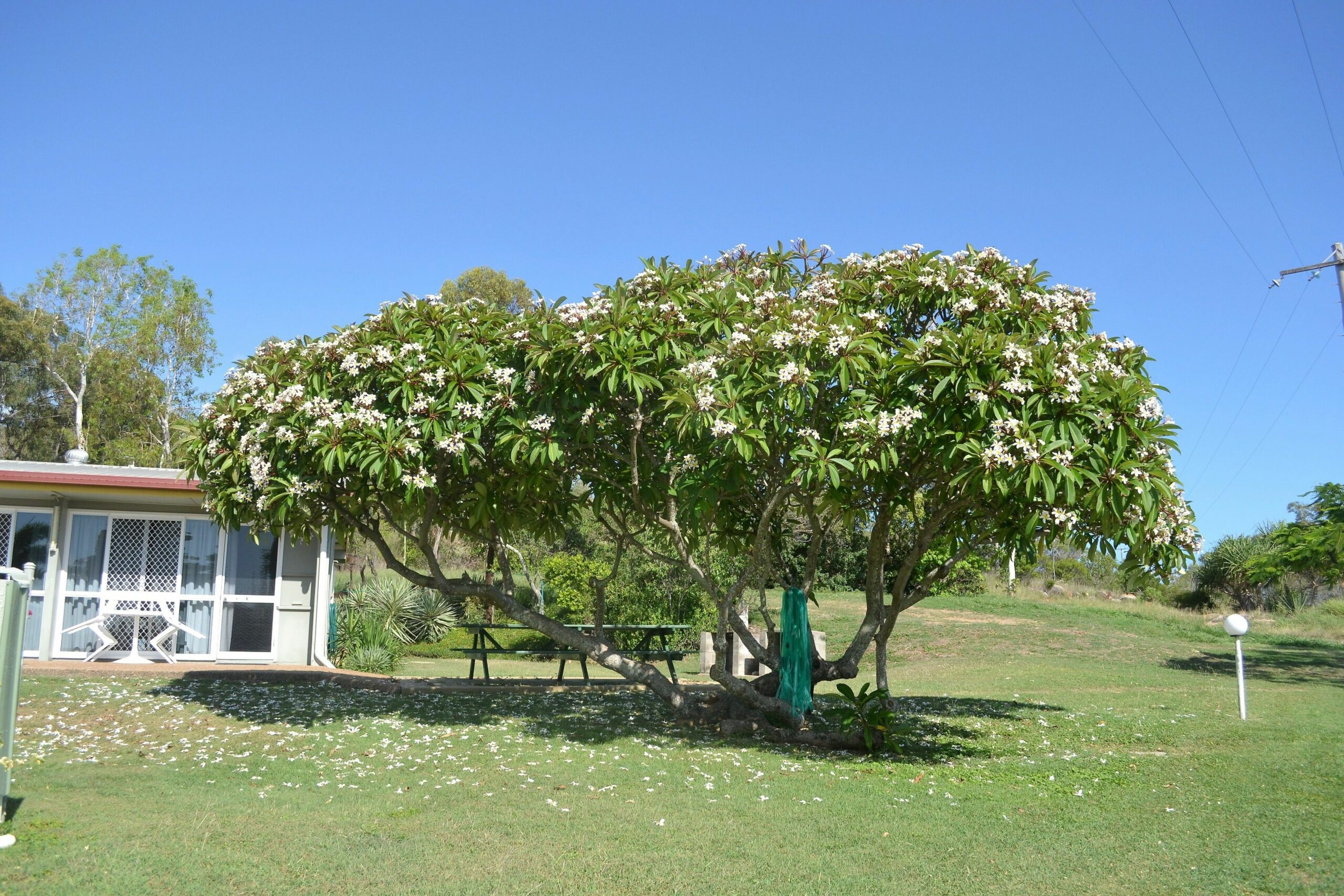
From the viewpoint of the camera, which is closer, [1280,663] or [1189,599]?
[1280,663]

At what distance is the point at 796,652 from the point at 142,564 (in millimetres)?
10621

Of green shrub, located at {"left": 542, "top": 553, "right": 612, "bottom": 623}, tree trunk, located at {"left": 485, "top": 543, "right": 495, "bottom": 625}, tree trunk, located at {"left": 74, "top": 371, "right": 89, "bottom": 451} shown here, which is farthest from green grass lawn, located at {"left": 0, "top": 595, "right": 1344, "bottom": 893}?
tree trunk, located at {"left": 74, "top": 371, "right": 89, "bottom": 451}

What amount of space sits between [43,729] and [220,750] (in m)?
1.95

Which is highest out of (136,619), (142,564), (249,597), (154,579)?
(142,564)

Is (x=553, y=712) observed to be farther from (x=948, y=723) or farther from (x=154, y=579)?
(x=154, y=579)

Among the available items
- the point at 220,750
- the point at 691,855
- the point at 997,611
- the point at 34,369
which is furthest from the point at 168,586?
the point at 34,369

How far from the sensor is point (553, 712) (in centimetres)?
1090

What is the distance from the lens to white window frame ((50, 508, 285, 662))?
14109mm

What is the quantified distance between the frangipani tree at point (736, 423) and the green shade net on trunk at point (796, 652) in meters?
0.36

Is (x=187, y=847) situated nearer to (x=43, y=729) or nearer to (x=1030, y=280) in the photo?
(x=43, y=729)

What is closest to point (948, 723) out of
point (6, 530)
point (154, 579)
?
point (154, 579)

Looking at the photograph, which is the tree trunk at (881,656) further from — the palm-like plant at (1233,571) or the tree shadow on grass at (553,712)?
the palm-like plant at (1233,571)

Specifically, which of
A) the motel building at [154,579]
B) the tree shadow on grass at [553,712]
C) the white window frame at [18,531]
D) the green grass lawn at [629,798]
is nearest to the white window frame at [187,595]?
the motel building at [154,579]

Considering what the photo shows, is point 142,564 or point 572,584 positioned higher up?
point 142,564
